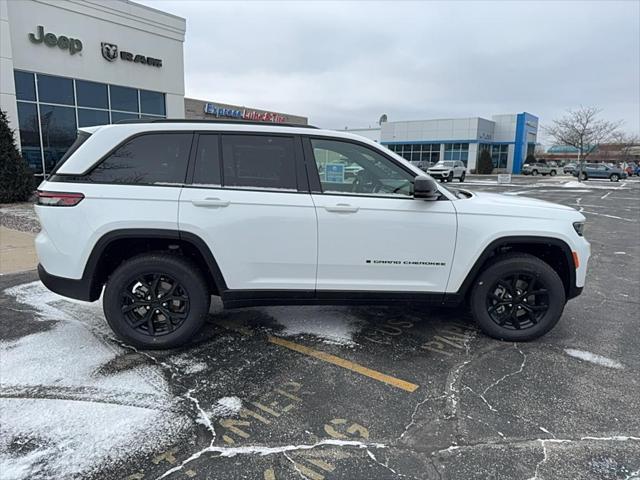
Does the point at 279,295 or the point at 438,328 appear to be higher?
the point at 279,295

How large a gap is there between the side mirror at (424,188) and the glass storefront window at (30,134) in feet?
52.5

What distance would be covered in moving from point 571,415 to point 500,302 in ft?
4.12

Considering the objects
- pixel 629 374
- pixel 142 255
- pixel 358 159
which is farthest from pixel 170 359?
pixel 629 374

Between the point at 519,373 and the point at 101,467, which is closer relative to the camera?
the point at 101,467

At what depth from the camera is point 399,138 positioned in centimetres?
5559

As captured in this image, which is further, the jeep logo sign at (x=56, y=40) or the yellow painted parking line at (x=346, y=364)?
the jeep logo sign at (x=56, y=40)

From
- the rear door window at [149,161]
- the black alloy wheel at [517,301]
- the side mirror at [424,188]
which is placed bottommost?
the black alloy wheel at [517,301]

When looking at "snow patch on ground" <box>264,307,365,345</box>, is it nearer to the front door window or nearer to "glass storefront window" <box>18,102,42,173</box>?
the front door window

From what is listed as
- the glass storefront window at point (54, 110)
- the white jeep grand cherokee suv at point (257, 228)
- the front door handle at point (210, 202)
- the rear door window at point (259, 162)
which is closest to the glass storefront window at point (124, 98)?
the glass storefront window at point (54, 110)

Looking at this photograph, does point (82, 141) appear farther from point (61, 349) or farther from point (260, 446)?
point (260, 446)

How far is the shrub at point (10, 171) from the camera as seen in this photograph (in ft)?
42.6

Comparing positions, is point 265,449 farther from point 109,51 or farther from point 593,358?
point 109,51

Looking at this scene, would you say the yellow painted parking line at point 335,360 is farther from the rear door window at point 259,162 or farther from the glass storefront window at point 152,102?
the glass storefront window at point 152,102

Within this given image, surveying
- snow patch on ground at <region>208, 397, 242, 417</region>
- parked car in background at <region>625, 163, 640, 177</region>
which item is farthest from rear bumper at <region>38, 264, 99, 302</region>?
parked car in background at <region>625, 163, 640, 177</region>
